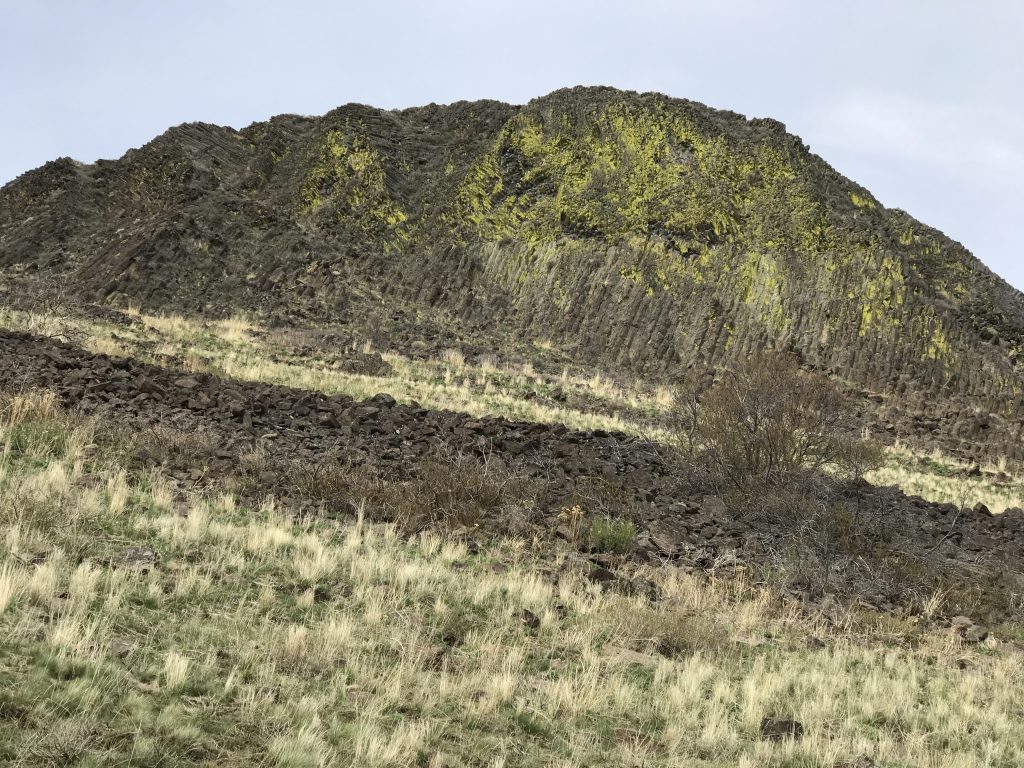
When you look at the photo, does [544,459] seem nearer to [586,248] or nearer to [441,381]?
[441,381]

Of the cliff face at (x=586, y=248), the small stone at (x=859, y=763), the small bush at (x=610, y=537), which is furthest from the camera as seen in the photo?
the cliff face at (x=586, y=248)

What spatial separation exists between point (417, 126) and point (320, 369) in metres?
36.9

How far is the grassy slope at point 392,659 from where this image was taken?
13.3 ft

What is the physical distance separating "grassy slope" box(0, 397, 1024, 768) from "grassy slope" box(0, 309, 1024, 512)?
1094 cm

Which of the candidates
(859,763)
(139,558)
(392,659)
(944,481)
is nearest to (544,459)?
(139,558)

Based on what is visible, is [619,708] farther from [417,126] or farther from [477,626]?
[417,126]

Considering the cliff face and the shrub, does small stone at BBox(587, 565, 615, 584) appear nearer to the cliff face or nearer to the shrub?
the shrub

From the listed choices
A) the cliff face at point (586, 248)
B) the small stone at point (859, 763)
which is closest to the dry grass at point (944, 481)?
the cliff face at point (586, 248)

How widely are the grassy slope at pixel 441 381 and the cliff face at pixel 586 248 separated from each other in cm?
652

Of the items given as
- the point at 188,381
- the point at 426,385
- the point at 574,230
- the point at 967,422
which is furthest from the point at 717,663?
the point at 574,230

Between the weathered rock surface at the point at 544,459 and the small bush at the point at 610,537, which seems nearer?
the small bush at the point at 610,537

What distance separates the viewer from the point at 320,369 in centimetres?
2322

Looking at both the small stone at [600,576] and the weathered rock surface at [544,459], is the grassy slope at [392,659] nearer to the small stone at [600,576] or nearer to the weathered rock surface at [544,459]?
the small stone at [600,576]

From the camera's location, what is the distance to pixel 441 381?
79.4ft
